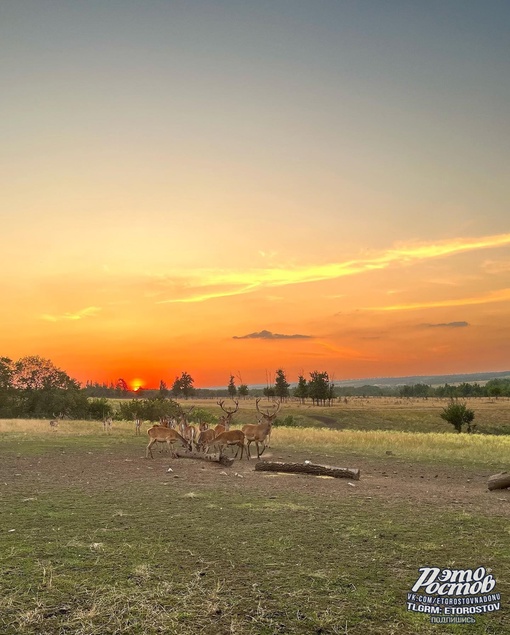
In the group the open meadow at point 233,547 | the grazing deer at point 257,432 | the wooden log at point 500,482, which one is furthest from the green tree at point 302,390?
the wooden log at point 500,482

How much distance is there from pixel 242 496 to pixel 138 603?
24.1 ft

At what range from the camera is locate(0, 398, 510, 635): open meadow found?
6281 millimetres

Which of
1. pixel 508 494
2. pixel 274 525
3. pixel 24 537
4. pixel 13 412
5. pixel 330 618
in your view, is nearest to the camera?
pixel 330 618

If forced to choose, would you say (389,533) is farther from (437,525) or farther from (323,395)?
(323,395)

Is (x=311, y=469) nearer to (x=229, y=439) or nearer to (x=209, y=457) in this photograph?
(x=209, y=457)

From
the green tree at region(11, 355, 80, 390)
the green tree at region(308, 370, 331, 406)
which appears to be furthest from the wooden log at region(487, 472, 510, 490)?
the green tree at region(308, 370, 331, 406)

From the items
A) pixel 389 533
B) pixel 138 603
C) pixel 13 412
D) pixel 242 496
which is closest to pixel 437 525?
pixel 389 533

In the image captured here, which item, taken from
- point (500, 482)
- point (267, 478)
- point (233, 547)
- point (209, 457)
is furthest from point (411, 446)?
point (233, 547)

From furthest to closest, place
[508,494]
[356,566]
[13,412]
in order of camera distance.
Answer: [13,412], [508,494], [356,566]

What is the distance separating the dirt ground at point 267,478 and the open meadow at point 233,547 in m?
0.09

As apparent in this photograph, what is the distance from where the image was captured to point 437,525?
1090 centimetres

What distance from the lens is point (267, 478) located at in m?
17.2

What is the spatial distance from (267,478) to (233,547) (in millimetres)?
8298

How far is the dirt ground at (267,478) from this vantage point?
1450cm
